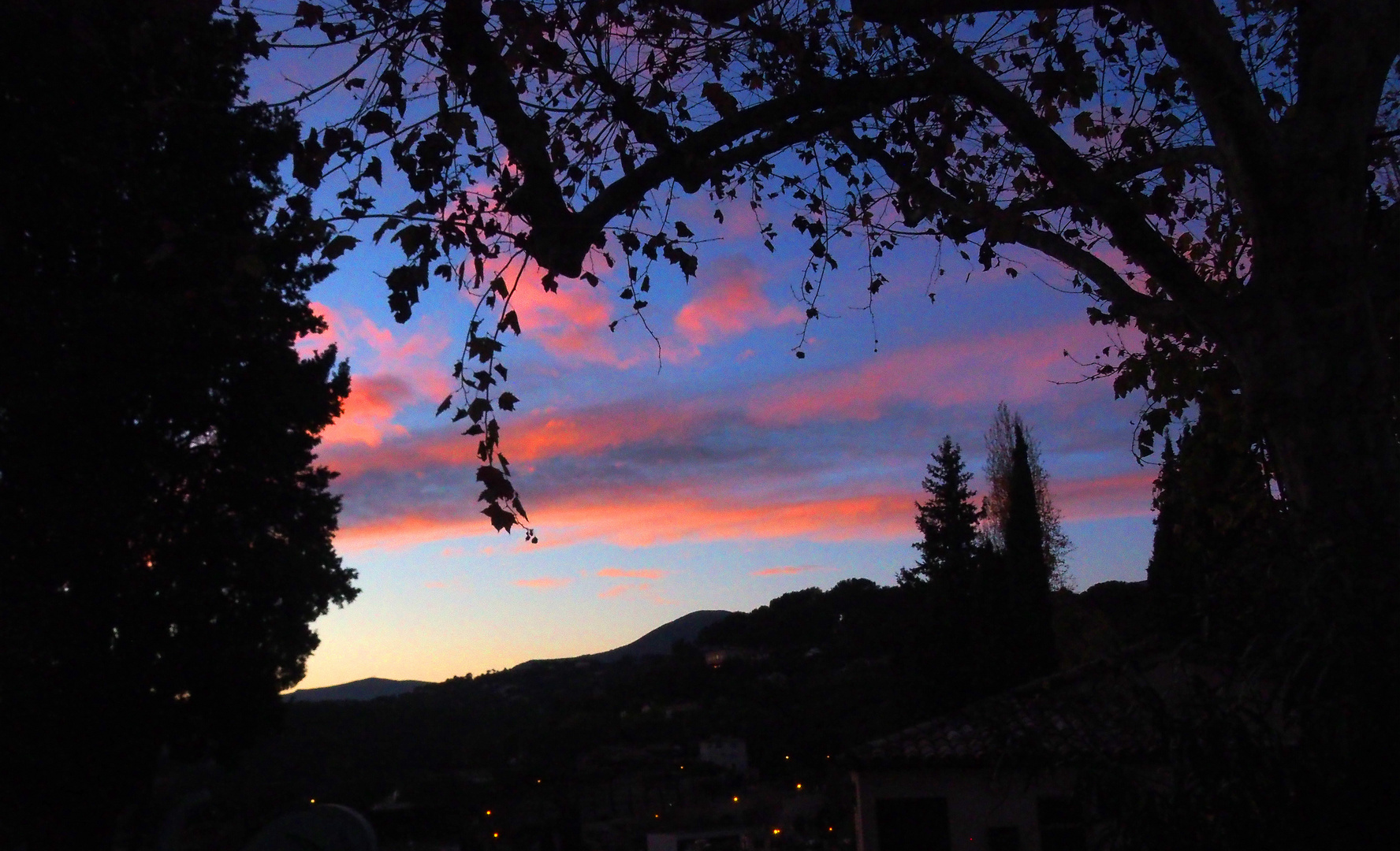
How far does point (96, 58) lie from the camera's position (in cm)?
1209

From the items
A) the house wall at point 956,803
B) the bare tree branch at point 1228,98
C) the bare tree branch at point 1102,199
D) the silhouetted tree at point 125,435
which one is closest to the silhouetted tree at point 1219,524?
the bare tree branch at point 1102,199

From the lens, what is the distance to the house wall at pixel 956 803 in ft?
49.3

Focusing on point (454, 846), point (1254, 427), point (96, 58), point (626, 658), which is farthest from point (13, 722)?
point (626, 658)

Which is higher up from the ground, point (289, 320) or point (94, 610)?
point (289, 320)

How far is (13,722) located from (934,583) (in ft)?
91.2

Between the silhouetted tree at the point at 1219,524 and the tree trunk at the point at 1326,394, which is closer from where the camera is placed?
the silhouetted tree at the point at 1219,524

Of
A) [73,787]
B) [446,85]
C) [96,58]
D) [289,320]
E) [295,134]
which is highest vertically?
[96,58]

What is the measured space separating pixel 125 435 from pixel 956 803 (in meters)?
13.1

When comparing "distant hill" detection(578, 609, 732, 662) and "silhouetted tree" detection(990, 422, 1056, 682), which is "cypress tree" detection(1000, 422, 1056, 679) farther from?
"distant hill" detection(578, 609, 732, 662)

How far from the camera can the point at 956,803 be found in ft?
52.8

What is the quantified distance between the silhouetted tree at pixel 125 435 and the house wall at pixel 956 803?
9.30 meters

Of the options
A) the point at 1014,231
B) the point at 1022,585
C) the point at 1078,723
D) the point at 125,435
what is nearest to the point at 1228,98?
the point at 1014,231

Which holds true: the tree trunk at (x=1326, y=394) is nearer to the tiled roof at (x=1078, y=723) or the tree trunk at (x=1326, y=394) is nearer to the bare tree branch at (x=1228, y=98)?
the bare tree branch at (x=1228, y=98)

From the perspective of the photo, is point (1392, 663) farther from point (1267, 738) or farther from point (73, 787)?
point (73, 787)
